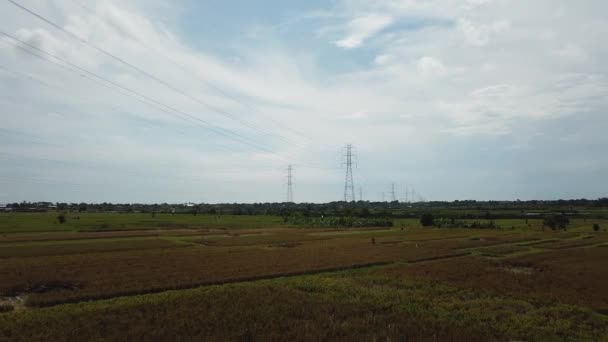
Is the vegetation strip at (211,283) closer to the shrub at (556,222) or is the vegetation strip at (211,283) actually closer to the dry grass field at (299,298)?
the dry grass field at (299,298)

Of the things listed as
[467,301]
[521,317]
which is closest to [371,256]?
[467,301]

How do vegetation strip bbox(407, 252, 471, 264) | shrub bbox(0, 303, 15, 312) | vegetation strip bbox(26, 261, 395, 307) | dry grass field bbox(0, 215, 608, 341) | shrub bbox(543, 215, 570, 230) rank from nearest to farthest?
dry grass field bbox(0, 215, 608, 341), shrub bbox(0, 303, 15, 312), vegetation strip bbox(26, 261, 395, 307), vegetation strip bbox(407, 252, 471, 264), shrub bbox(543, 215, 570, 230)

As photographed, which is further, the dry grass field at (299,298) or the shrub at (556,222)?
the shrub at (556,222)

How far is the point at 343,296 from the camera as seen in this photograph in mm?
22719

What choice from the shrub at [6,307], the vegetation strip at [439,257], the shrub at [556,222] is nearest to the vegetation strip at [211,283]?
the shrub at [6,307]

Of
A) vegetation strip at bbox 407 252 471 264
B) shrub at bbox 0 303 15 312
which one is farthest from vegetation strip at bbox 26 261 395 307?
vegetation strip at bbox 407 252 471 264

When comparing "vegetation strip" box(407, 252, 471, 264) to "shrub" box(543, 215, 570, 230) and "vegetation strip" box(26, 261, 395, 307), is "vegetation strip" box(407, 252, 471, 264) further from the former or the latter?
"shrub" box(543, 215, 570, 230)

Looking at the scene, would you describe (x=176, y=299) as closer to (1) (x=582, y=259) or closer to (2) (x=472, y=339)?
(2) (x=472, y=339)

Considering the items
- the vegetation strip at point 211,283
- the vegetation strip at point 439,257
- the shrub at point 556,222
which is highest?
the shrub at point 556,222

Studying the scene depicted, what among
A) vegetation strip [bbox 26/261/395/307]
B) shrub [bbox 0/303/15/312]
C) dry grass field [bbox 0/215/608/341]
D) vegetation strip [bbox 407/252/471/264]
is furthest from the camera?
vegetation strip [bbox 407/252/471/264]

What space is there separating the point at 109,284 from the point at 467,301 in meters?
21.0

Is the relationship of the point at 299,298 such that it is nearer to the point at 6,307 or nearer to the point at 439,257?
the point at 6,307

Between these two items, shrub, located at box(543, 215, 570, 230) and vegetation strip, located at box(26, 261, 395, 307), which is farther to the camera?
shrub, located at box(543, 215, 570, 230)

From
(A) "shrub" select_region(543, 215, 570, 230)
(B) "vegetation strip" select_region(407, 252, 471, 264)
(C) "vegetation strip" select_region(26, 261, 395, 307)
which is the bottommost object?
(B) "vegetation strip" select_region(407, 252, 471, 264)
